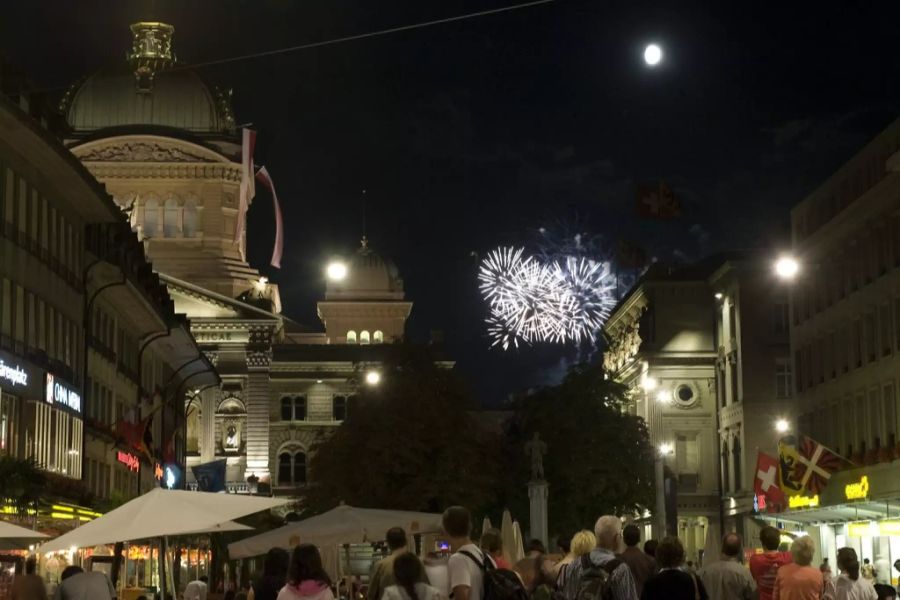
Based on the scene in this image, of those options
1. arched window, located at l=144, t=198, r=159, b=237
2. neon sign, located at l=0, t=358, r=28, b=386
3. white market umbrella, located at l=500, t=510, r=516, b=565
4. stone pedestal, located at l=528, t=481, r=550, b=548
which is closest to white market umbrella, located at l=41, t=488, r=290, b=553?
white market umbrella, located at l=500, t=510, r=516, b=565

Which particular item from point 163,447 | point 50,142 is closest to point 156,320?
point 163,447

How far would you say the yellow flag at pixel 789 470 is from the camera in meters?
66.2

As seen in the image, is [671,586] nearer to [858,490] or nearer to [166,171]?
[858,490]

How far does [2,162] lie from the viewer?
47.0 meters

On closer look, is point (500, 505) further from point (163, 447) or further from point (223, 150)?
point (223, 150)

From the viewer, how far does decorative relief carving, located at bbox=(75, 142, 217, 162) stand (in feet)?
445

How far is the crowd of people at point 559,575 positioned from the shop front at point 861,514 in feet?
113

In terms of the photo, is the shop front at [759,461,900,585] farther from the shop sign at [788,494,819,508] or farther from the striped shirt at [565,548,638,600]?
the striped shirt at [565,548,638,600]

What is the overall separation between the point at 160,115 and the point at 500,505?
68.2m

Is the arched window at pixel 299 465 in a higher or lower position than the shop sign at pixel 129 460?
higher

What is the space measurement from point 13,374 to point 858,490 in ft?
84.0

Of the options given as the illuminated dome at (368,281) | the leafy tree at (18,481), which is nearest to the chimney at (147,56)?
the leafy tree at (18,481)

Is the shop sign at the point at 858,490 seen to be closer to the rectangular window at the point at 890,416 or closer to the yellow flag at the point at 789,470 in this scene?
the rectangular window at the point at 890,416

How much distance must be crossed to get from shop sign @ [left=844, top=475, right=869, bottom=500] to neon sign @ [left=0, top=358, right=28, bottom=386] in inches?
963
